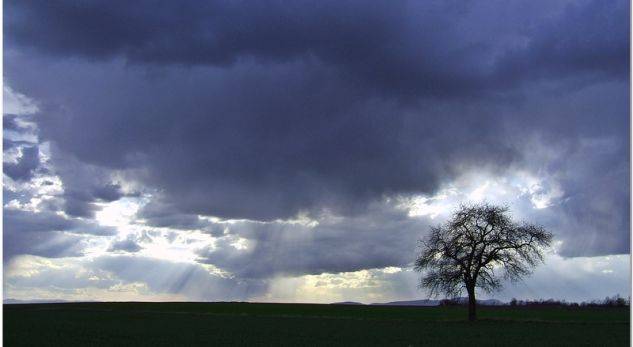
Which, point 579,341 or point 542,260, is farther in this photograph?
point 542,260

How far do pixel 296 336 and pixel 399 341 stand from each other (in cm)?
858

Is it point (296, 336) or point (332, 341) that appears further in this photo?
point (296, 336)

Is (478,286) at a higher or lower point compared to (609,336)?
higher

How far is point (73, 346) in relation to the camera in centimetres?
3631

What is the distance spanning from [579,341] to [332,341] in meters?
16.8

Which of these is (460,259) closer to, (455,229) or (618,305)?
(455,229)

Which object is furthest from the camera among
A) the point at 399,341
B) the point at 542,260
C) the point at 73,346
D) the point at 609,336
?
the point at 542,260

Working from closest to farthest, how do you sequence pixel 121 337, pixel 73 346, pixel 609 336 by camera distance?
1. pixel 73 346
2. pixel 121 337
3. pixel 609 336

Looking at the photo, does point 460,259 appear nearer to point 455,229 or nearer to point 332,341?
point 455,229

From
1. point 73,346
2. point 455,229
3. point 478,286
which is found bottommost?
point 73,346

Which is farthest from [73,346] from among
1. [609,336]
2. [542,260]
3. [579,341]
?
[542,260]

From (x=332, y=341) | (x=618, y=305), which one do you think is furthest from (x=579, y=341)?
(x=618, y=305)

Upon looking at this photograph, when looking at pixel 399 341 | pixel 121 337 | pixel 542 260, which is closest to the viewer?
pixel 399 341

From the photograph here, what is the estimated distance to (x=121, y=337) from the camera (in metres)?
44.0
